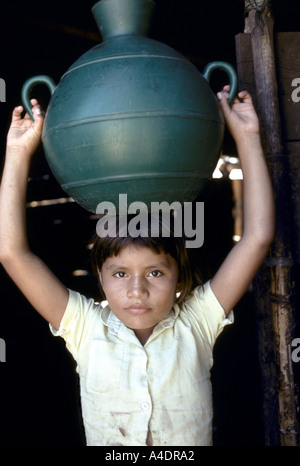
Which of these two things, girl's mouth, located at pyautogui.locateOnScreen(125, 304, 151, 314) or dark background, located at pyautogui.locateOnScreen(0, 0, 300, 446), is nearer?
girl's mouth, located at pyautogui.locateOnScreen(125, 304, 151, 314)

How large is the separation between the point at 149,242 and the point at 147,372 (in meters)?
0.39

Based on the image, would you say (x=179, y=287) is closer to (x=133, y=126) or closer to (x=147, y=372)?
(x=147, y=372)

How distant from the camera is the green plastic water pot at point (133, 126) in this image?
1064 millimetres

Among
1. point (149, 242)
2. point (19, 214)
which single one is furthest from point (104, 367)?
point (19, 214)

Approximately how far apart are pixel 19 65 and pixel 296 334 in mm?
3069

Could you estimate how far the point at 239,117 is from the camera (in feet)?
4.53

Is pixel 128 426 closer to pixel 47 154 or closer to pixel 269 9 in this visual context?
pixel 47 154

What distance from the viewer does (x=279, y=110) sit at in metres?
1.66

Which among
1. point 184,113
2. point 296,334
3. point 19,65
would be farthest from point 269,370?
point 19,65

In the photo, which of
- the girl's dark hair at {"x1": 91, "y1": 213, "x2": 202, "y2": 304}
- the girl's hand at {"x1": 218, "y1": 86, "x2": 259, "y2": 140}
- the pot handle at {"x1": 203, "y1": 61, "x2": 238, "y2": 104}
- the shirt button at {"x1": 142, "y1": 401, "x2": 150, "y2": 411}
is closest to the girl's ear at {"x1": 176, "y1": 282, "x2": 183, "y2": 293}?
the girl's dark hair at {"x1": 91, "y1": 213, "x2": 202, "y2": 304}

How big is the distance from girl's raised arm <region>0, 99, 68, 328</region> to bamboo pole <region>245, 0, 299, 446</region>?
76 cm

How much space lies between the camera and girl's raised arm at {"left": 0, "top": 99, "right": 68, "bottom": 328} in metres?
1.37

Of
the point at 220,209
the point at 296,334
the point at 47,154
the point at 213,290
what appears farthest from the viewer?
the point at 220,209

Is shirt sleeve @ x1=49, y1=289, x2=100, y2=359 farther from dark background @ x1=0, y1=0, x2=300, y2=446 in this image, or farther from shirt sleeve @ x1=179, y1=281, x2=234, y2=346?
dark background @ x1=0, y1=0, x2=300, y2=446
